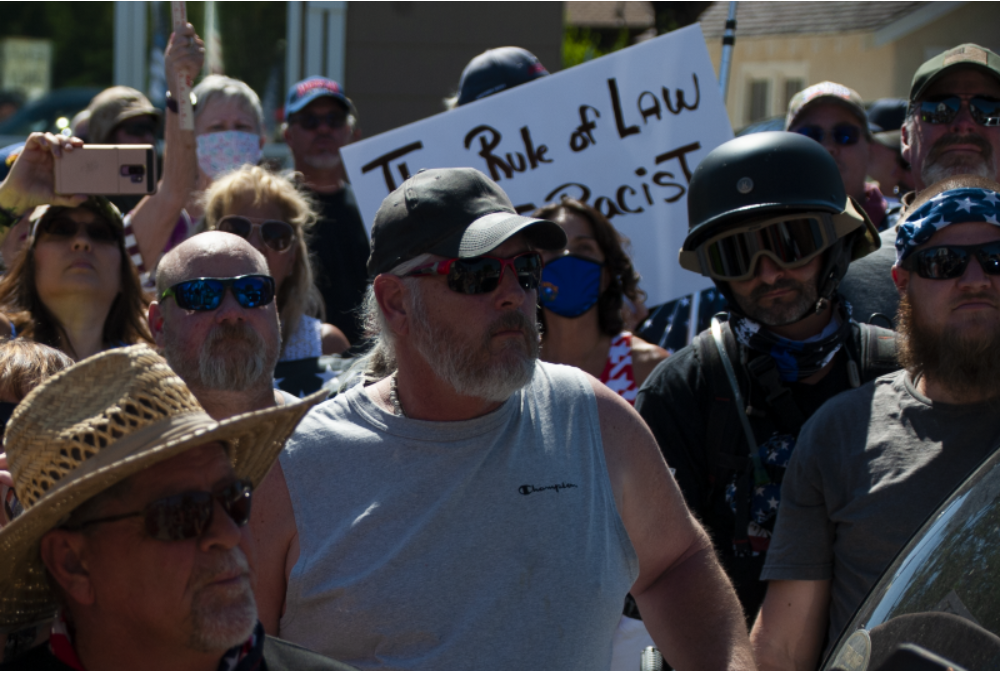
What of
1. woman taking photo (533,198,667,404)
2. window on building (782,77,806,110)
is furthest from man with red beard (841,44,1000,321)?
window on building (782,77,806,110)

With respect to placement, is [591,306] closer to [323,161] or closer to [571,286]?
[571,286]

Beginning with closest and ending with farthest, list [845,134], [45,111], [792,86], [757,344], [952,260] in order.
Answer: [952,260]
[757,344]
[845,134]
[45,111]
[792,86]

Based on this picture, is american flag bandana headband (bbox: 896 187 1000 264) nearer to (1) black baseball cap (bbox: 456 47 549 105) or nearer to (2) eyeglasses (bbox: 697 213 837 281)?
(2) eyeglasses (bbox: 697 213 837 281)

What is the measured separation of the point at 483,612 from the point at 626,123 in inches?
120

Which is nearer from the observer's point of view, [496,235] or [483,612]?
[483,612]

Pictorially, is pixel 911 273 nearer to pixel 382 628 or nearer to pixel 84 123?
pixel 382 628

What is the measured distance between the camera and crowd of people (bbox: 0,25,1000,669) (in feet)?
7.00

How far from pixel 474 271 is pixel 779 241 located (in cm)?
122

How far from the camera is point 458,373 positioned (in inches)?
112

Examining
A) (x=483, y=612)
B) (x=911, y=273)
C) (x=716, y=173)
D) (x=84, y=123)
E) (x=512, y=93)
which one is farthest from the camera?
(x=84, y=123)

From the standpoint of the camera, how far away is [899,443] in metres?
3.01

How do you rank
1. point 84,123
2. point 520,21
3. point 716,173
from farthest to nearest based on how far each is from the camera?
point 520,21 < point 84,123 < point 716,173

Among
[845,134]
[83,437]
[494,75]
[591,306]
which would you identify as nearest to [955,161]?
[845,134]

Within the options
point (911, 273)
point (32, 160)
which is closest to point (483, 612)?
point (911, 273)
